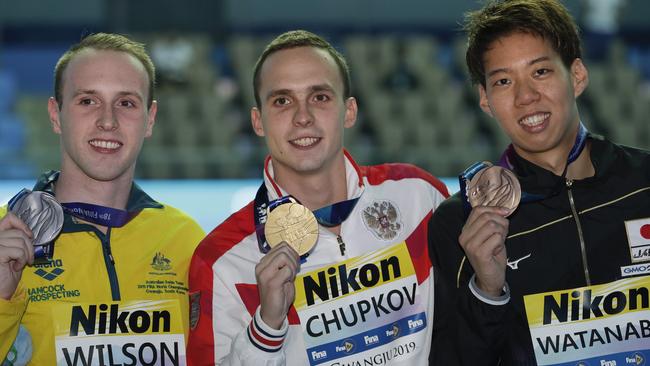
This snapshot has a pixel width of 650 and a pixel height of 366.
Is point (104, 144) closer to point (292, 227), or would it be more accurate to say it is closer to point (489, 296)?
point (292, 227)

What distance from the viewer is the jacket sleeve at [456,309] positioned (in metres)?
3.03

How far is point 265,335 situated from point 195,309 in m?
0.31

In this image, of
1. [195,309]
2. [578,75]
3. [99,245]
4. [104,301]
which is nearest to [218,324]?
[195,309]

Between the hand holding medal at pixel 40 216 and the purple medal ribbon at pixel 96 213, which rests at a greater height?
the purple medal ribbon at pixel 96 213

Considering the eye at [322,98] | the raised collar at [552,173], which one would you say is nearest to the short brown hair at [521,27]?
the raised collar at [552,173]

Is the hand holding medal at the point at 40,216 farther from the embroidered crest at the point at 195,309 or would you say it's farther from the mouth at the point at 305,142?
the mouth at the point at 305,142

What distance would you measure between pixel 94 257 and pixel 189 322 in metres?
0.37

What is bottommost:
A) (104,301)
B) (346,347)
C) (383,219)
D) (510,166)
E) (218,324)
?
(346,347)

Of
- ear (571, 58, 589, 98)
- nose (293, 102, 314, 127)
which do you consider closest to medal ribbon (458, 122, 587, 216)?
ear (571, 58, 589, 98)

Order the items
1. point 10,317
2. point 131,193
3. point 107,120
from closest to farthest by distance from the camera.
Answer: point 10,317, point 107,120, point 131,193

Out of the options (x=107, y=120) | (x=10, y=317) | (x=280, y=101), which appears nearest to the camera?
(x=10, y=317)

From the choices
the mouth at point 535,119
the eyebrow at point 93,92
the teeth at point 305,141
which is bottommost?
the mouth at point 535,119

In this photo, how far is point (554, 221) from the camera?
318 centimetres

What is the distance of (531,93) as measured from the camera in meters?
3.16
